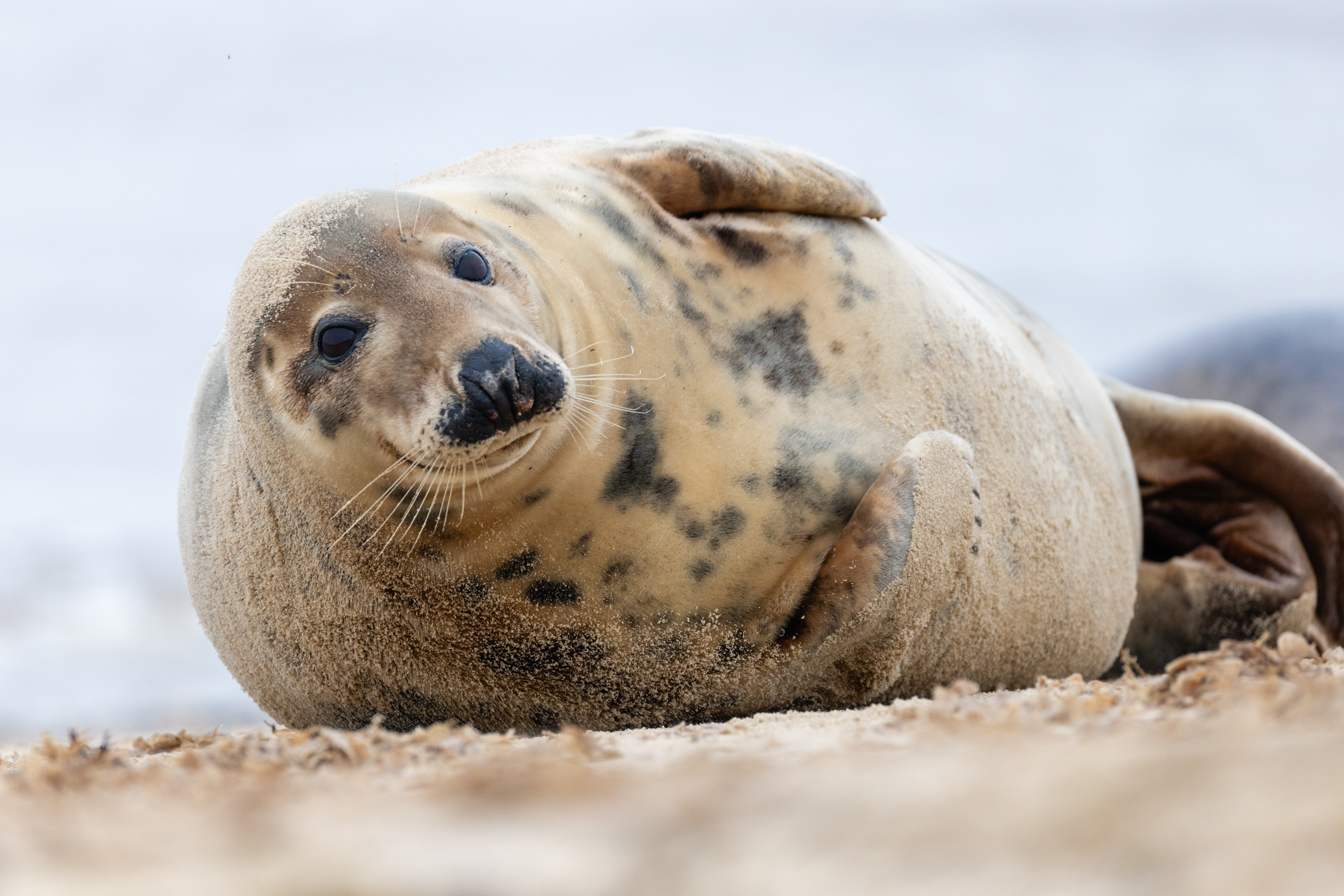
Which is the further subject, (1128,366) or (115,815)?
(1128,366)

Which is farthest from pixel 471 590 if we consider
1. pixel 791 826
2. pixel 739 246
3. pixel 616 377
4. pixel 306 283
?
pixel 791 826

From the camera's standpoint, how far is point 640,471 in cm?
226

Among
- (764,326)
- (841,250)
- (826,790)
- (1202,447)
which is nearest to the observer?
(826,790)

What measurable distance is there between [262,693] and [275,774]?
135 cm

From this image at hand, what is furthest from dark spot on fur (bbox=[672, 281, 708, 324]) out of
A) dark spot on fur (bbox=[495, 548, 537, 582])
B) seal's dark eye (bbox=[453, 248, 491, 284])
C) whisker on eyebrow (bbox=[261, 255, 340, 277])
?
whisker on eyebrow (bbox=[261, 255, 340, 277])

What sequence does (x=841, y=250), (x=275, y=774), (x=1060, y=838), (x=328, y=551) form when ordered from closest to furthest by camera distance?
(x=1060, y=838), (x=275, y=774), (x=328, y=551), (x=841, y=250)

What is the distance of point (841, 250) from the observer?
272 centimetres

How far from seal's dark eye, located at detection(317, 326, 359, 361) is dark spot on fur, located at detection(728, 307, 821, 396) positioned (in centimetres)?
72

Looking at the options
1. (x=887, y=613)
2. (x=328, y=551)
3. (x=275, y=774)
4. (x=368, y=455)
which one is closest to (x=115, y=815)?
(x=275, y=774)

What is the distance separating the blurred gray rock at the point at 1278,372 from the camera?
538cm

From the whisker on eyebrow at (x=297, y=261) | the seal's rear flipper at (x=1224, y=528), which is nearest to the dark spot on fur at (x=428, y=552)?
the whisker on eyebrow at (x=297, y=261)

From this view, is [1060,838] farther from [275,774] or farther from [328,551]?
[328,551]

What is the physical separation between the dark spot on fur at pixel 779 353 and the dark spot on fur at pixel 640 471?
243 millimetres

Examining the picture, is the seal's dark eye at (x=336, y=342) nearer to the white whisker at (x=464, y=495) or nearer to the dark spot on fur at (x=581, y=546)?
the white whisker at (x=464, y=495)
